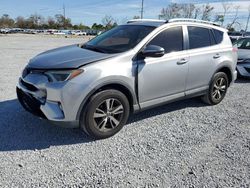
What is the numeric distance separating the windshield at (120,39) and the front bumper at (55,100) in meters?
1.03

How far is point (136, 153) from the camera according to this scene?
3.38 metres

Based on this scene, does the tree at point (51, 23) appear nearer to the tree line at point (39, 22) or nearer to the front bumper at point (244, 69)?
the tree line at point (39, 22)

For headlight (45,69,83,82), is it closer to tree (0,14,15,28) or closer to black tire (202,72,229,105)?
black tire (202,72,229,105)

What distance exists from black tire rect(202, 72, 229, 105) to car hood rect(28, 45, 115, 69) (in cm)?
256

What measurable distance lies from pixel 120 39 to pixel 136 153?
79.7 inches

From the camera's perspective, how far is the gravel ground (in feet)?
9.28

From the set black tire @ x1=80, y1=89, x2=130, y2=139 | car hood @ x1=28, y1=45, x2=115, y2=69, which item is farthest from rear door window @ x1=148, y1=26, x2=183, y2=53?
black tire @ x1=80, y1=89, x2=130, y2=139

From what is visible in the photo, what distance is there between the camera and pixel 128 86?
3752mm

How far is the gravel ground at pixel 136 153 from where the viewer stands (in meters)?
2.83

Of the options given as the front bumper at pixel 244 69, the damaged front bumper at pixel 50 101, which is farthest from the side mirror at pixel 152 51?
the front bumper at pixel 244 69

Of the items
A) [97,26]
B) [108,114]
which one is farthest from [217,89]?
[97,26]

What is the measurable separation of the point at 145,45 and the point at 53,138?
2.02 metres

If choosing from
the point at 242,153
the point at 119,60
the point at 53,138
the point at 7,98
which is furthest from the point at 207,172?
the point at 7,98

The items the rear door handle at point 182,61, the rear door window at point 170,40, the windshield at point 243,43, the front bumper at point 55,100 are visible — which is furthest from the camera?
the windshield at point 243,43
